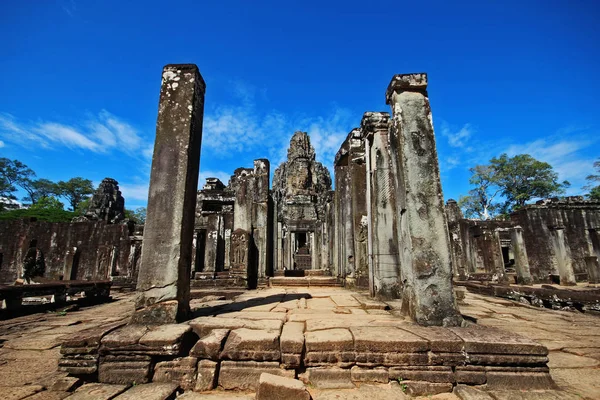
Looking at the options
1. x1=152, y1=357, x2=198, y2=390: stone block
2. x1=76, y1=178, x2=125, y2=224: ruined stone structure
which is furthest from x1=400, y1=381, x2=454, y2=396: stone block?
x1=76, y1=178, x2=125, y2=224: ruined stone structure

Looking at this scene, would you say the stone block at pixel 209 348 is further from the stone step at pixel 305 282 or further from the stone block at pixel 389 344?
the stone step at pixel 305 282

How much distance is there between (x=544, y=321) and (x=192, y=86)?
7.02 metres

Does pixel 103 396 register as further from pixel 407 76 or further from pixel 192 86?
pixel 407 76

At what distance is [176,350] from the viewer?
102 inches

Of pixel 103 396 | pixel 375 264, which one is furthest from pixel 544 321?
pixel 103 396

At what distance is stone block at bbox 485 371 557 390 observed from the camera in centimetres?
240

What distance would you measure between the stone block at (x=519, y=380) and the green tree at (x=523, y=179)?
37.4 m

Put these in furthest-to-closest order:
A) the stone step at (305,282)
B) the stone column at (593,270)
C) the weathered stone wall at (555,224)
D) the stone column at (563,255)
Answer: the weathered stone wall at (555,224)
the stone column at (593,270)
the stone column at (563,255)
the stone step at (305,282)

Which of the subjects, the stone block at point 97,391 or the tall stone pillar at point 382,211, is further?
the tall stone pillar at point 382,211

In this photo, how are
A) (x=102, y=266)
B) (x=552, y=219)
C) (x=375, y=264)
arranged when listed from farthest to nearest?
(x=552, y=219) → (x=102, y=266) → (x=375, y=264)

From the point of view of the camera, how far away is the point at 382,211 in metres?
5.48

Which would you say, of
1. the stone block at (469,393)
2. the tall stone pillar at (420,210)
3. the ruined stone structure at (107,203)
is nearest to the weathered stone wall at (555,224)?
the tall stone pillar at (420,210)

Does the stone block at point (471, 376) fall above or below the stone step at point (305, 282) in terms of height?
below

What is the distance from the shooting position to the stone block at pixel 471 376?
96.3 inches
